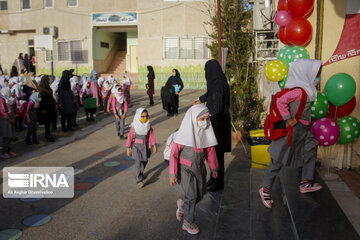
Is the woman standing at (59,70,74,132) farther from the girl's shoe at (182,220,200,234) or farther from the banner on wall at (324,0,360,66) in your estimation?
the banner on wall at (324,0,360,66)

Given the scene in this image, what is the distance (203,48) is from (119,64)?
27.7 feet

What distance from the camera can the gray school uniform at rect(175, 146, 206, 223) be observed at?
13.1ft

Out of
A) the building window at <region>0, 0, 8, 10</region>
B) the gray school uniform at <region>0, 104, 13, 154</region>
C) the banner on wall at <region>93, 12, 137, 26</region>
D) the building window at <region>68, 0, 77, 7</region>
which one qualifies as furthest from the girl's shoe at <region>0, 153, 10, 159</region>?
the building window at <region>0, 0, 8, 10</region>

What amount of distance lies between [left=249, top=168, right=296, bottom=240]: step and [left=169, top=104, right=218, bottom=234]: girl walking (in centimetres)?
76

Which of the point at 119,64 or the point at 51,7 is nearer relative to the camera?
the point at 51,7

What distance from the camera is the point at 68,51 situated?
26.4 metres

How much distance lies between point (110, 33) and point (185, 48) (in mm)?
8018

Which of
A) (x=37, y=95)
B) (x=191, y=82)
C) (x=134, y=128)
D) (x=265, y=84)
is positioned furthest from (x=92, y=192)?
(x=191, y=82)

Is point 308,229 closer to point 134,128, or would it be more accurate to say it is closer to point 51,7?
point 134,128

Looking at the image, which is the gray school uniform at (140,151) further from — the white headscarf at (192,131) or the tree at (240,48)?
the tree at (240,48)

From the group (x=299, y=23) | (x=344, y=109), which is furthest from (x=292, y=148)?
(x=299, y=23)

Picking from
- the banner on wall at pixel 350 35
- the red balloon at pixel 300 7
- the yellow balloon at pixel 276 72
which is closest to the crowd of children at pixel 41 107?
the yellow balloon at pixel 276 72

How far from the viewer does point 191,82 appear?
24812 mm

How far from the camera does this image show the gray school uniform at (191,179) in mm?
3992
